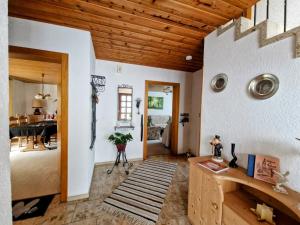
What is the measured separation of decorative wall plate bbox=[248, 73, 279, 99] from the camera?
130 cm

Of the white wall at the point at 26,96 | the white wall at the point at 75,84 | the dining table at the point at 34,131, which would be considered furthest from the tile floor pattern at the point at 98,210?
the white wall at the point at 26,96

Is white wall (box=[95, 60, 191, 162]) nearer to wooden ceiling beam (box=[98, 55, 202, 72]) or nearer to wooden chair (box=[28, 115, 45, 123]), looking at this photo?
wooden ceiling beam (box=[98, 55, 202, 72])

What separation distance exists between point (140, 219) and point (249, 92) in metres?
1.93

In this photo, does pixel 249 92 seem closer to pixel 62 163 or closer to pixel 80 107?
pixel 80 107

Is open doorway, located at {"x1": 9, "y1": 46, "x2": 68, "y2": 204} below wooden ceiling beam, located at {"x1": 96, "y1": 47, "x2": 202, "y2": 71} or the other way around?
below

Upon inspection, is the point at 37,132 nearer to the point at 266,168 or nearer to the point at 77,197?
the point at 77,197

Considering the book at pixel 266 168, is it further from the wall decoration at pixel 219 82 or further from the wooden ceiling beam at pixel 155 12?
the wooden ceiling beam at pixel 155 12

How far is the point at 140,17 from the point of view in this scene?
1.75 meters

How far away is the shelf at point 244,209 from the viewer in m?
1.13

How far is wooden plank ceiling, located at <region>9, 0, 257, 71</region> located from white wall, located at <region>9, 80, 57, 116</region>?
5.50 m

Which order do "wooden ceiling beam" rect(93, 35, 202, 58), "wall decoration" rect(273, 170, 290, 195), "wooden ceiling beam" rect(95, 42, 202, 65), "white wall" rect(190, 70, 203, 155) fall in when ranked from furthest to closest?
"white wall" rect(190, 70, 203, 155) → "wooden ceiling beam" rect(95, 42, 202, 65) → "wooden ceiling beam" rect(93, 35, 202, 58) → "wall decoration" rect(273, 170, 290, 195)

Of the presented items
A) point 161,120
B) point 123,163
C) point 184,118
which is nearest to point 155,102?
point 161,120

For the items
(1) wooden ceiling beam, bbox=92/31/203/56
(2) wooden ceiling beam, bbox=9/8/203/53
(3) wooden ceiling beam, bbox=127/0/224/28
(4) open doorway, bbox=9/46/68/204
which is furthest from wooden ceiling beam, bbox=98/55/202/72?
(3) wooden ceiling beam, bbox=127/0/224/28

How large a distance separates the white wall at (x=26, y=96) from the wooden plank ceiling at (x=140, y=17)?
5501mm
